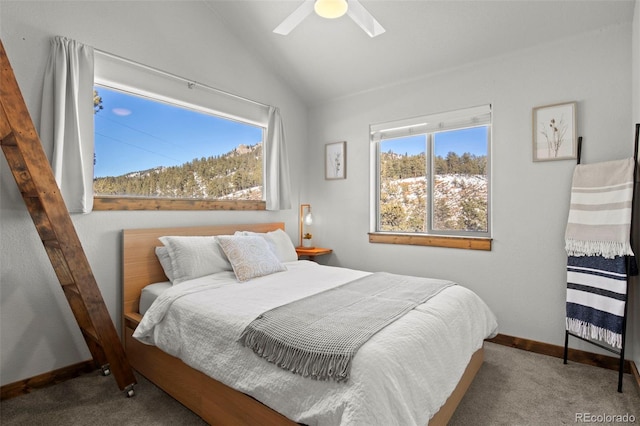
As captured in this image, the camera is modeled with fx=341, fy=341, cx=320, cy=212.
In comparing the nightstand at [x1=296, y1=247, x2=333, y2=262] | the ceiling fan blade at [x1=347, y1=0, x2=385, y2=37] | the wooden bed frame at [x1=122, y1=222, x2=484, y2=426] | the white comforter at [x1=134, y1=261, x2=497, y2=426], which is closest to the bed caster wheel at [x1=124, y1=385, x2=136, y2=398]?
the wooden bed frame at [x1=122, y1=222, x2=484, y2=426]

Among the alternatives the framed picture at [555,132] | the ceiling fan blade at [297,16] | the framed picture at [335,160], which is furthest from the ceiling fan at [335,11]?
the framed picture at [335,160]

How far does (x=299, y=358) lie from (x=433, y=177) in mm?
2664

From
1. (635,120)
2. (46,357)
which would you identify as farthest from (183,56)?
(635,120)

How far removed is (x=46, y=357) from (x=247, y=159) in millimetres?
2396

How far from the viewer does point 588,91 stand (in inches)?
104

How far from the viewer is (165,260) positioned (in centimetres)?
272

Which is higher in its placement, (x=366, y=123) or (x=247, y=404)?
(x=366, y=123)

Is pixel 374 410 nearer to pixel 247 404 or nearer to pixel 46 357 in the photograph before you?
pixel 247 404

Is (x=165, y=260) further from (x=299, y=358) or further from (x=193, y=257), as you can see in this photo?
(x=299, y=358)

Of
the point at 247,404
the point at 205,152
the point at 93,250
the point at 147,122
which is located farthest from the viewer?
the point at 205,152

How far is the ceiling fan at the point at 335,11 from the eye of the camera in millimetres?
2039

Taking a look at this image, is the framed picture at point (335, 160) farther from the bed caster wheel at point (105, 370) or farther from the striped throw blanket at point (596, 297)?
the bed caster wheel at point (105, 370)

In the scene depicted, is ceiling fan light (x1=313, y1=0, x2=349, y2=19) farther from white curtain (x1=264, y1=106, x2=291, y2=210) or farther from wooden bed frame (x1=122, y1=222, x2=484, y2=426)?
wooden bed frame (x1=122, y1=222, x2=484, y2=426)

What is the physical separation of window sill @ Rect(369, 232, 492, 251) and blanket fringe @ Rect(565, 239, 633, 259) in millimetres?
624
